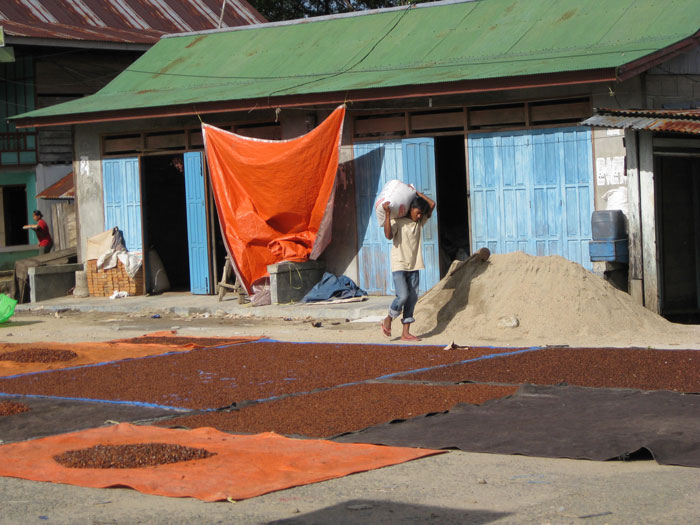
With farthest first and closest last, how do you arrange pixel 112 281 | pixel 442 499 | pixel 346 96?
pixel 112 281 < pixel 346 96 < pixel 442 499

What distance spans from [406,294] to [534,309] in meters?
1.50


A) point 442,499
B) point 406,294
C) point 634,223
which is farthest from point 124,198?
point 442,499

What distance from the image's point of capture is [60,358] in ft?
34.4

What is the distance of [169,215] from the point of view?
20250 millimetres

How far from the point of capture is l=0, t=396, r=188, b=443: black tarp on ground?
22.7 feet

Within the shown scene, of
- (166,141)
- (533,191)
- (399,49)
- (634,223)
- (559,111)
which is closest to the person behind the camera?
(634,223)

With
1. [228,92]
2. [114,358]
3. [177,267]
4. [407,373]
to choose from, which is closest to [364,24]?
[228,92]

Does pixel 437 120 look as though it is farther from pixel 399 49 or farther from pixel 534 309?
pixel 534 309

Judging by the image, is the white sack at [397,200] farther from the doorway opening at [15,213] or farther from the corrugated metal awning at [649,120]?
the doorway opening at [15,213]

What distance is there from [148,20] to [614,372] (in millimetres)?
20913

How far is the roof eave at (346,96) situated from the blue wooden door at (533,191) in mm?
1034

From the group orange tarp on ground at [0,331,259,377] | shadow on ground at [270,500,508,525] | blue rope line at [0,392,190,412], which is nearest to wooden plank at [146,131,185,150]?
orange tarp on ground at [0,331,259,377]

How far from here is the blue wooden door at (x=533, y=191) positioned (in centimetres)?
1418

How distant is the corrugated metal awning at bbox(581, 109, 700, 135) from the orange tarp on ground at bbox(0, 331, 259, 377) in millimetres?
4863
